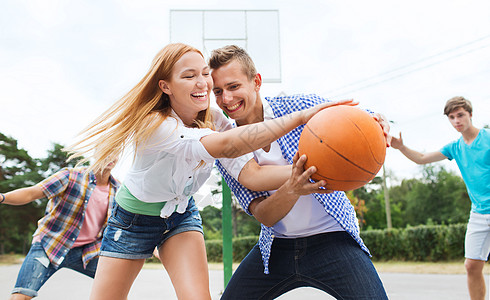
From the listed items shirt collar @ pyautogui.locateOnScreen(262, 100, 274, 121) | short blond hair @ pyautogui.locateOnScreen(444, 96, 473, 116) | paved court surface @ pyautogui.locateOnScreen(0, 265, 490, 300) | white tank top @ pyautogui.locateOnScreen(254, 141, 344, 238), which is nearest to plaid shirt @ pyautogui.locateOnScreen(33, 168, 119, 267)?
shirt collar @ pyautogui.locateOnScreen(262, 100, 274, 121)

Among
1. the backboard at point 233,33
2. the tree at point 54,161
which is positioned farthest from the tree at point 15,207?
the backboard at point 233,33

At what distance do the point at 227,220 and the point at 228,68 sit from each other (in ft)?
11.2

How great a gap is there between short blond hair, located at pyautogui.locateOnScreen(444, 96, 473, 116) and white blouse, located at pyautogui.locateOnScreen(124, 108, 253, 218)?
309 cm

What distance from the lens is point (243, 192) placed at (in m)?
2.53

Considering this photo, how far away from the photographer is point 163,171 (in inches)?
91.7

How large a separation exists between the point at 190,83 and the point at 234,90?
0.33 m

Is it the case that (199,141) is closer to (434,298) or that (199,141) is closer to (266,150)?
(266,150)

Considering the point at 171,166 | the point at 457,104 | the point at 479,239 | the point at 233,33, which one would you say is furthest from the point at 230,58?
the point at 233,33

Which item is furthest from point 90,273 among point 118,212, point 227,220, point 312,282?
point 312,282

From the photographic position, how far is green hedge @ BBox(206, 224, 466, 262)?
14250mm

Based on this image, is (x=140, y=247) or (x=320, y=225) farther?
(x=140, y=247)

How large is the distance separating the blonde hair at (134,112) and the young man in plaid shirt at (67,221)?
2.00m

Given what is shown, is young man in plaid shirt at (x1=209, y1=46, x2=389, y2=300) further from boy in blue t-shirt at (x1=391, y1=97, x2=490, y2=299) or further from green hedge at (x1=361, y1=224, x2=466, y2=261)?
green hedge at (x1=361, y1=224, x2=466, y2=261)

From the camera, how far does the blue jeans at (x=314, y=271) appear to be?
7.09 ft
